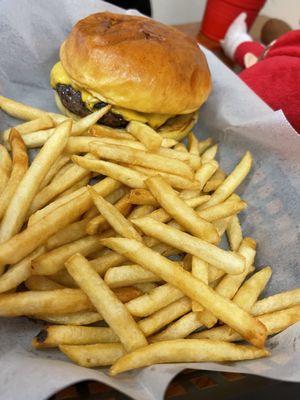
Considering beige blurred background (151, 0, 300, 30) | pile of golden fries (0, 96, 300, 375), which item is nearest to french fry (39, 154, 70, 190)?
pile of golden fries (0, 96, 300, 375)

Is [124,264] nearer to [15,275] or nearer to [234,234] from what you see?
[15,275]

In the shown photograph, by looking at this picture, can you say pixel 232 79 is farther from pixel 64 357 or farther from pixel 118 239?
pixel 64 357

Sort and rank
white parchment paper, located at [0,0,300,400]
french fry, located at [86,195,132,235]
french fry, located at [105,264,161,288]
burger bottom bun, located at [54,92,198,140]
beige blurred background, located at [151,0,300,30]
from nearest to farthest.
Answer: white parchment paper, located at [0,0,300,400]
french fry, located at [105,264,161,288]
french fry, located at [86,195,132,235]
burger bottom bun, located at [54,92,198,140]
beige blurred background, located at [151,0,300,30]

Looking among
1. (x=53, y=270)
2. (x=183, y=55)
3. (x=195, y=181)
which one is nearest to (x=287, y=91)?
(x=183, y=55)

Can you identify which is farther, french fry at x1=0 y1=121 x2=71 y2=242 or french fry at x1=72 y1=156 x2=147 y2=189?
french fry at x1=72 y1=156 x2=147 y2=189

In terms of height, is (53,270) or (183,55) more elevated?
(183,55)

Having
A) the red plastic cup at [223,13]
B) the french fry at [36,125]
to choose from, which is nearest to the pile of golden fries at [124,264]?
the french fry at [36,125]

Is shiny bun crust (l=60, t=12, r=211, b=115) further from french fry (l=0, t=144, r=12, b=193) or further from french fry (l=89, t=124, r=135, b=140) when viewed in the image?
french fry (l=0, t=144, r=12, b=193)

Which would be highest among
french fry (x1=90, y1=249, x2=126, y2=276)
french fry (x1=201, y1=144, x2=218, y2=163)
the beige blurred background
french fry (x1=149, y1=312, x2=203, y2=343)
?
french fry (x1=90, y1=249, x2=126, y2=276)
